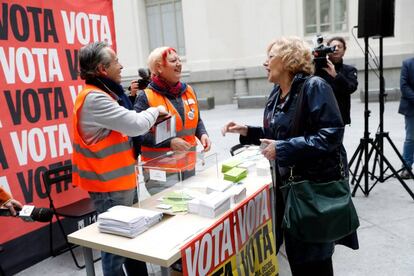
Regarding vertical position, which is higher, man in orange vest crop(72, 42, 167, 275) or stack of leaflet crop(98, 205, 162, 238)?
man in orange vest crop(72, 42, 167, 275)

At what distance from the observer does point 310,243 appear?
6.68ft

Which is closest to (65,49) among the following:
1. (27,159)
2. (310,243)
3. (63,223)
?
(27,159)

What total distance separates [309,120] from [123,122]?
41.7 inches

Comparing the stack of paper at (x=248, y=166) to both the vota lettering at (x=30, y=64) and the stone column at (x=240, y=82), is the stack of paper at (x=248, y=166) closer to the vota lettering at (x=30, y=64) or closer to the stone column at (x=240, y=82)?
the vota lettering at (x=30, y=64)

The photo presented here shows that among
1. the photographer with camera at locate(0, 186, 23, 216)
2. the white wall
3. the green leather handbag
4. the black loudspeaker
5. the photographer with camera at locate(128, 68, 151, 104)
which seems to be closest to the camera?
the green leather handbag

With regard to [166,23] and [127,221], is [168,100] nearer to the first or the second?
[127,221]

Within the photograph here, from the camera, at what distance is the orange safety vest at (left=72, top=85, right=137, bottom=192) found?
236 cm

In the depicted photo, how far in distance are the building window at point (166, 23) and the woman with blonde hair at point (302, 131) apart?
42.8ft

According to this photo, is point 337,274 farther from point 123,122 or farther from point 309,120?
point 123,122

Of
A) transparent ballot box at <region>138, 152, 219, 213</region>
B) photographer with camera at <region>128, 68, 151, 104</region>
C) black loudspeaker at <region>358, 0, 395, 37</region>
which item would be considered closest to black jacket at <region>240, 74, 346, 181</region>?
transparent ballot box at <region>138, 152, 219, 213</region>

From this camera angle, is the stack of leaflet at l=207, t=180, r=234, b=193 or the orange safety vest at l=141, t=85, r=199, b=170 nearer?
the stack of leaflet at l=207, t=180, r=234, b=193

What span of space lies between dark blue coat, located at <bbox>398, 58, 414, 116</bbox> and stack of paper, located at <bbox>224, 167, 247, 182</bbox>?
9.51ft

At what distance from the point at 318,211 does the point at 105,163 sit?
1.30 m

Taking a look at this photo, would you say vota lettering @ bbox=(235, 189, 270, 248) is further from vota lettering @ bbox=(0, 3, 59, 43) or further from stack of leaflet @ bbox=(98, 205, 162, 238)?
vota lettering @ bbox=(0, 3, 59, 43)
